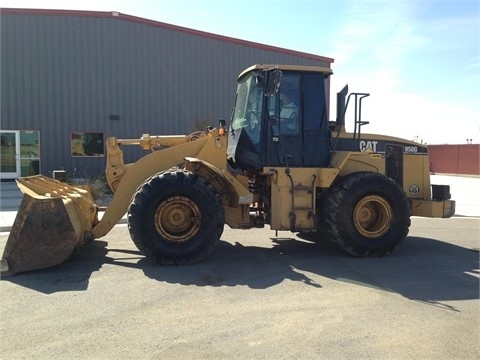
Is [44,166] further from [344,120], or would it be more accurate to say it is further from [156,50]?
[344,120]

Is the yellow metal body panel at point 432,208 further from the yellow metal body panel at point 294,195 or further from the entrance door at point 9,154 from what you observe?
the entrance door at point 9,154

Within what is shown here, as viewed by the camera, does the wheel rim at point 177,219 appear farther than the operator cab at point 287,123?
No

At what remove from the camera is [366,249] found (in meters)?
6.94

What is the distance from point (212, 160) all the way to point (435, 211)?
3843 mm

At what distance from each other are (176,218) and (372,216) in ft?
9.99

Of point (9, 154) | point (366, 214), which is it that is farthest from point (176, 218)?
point (9, 154)

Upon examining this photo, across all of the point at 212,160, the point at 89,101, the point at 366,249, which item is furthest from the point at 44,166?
the point at 366,249

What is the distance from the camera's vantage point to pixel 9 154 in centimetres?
1798

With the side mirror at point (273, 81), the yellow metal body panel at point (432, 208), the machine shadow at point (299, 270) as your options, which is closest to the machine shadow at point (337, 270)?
the machine shadow at point (299, 270)

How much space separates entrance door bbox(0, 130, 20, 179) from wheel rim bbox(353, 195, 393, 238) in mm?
15063

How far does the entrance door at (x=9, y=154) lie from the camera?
17.8m

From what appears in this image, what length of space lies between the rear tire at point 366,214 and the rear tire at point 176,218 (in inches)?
68.6

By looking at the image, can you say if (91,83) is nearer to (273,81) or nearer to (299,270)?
(273,81)

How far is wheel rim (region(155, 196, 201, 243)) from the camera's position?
6375 mm
